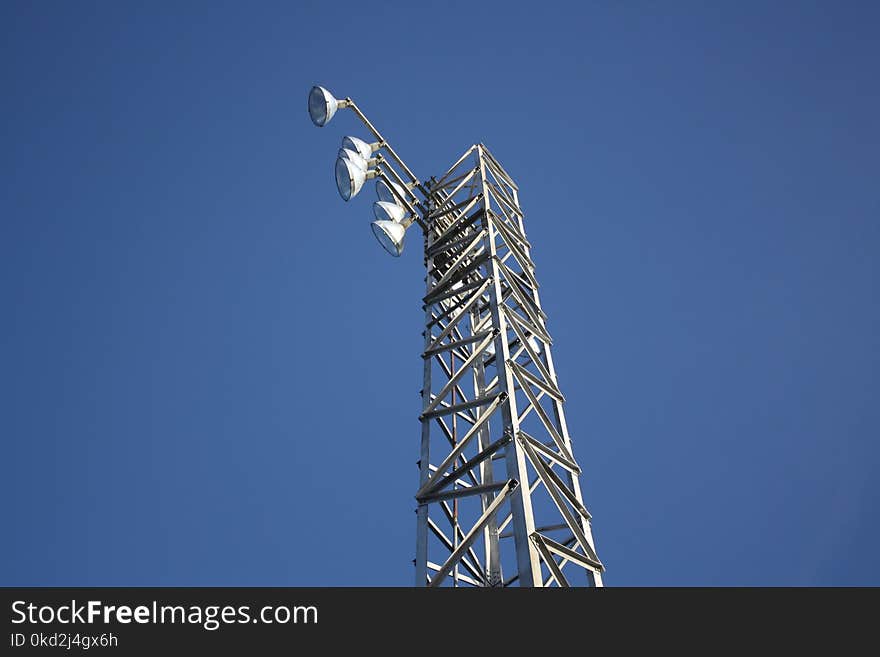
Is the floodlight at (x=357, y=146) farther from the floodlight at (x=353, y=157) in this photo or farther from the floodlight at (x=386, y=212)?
the floodlight at (x=386, y=212)

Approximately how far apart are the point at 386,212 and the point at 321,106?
240cm

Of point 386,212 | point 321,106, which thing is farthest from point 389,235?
point 321,106

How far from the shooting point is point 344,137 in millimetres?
12859

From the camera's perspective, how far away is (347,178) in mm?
12094

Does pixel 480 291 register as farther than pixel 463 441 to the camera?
Yes

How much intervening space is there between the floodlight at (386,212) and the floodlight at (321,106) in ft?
6.20

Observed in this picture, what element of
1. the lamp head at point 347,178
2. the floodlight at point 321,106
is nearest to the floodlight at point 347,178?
the lamp head at point 347,178

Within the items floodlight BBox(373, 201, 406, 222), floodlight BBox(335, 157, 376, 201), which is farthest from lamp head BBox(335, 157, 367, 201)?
floodlight BBox(373, 201, 406, 222)

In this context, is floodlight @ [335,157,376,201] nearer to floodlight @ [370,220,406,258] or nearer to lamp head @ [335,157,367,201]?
lamp head @ [335,157,367,201]
